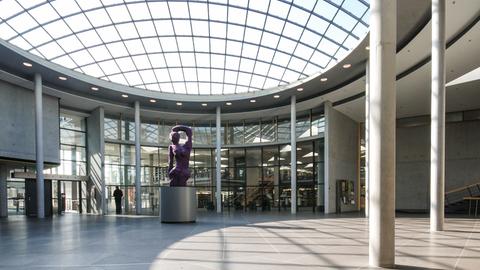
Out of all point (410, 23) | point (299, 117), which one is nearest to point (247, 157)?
point (299, 117)

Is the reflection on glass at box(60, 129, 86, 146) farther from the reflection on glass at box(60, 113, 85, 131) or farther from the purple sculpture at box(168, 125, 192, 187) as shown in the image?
Answer: the purple sculpture at box(168, 125, 192, 187)

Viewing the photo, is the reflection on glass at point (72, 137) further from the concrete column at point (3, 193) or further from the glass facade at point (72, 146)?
the concrete column at point (3, 193)

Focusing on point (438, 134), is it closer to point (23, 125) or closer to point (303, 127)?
point (303, 127)

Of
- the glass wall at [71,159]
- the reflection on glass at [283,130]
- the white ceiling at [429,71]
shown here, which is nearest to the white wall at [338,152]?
the white ceiling at [429,71]

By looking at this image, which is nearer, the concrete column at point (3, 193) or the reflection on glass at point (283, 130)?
the concrete column at point (3, 193)

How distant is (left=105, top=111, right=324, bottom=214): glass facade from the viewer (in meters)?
30.5

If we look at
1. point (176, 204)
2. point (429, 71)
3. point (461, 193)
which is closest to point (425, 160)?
point (461, 193)

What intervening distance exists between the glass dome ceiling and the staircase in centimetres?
1266

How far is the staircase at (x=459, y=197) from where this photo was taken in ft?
83.1

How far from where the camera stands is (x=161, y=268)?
762 centimetres

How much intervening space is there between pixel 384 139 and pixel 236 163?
27715 mm

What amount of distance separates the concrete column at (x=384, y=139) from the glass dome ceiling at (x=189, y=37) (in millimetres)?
12080

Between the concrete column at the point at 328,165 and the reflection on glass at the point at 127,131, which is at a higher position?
the reflection on glass at the point at 127,131

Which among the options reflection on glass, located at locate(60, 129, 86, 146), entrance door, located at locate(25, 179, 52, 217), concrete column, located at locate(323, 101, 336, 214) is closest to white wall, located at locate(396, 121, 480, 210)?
concrete column, located at locate(323, 101, 336, 214)
